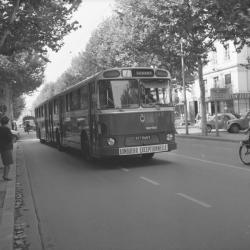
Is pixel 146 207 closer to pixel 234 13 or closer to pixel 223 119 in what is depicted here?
pixel 234 13

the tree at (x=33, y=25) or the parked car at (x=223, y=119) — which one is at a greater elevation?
the tree at (x=33, y=25)

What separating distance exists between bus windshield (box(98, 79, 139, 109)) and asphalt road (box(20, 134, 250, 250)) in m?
1.86

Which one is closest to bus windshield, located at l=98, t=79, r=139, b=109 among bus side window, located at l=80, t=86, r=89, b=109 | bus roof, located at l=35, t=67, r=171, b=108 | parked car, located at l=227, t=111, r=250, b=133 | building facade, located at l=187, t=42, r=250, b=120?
bus roof, located at l=35, t=67, r=171, b=108

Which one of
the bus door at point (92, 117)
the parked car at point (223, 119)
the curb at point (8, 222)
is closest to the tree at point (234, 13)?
the bus door at point (92, 117)

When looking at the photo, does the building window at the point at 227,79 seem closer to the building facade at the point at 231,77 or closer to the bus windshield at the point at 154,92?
the building facade at the point at 231,77

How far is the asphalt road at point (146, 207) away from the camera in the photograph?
5.98 metres

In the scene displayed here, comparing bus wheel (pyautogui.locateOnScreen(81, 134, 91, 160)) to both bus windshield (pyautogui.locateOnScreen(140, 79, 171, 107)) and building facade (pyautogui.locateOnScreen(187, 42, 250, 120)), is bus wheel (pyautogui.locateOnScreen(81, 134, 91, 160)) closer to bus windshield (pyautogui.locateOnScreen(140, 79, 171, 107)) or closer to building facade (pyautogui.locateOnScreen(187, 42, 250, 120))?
bus windshield (pyautogui.locateOnScreen(140, 79, 171, 107))

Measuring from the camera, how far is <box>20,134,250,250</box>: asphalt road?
598 cm

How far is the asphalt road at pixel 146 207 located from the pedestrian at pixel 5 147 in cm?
77

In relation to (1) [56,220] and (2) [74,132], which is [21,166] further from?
(1) [56,220]

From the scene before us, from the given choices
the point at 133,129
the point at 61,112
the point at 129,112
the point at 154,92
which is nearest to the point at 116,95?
the point at 129,112

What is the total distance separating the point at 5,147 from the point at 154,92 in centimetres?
468

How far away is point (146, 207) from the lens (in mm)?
7961

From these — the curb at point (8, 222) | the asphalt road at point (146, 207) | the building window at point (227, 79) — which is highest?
the building window at point (227, 79)
